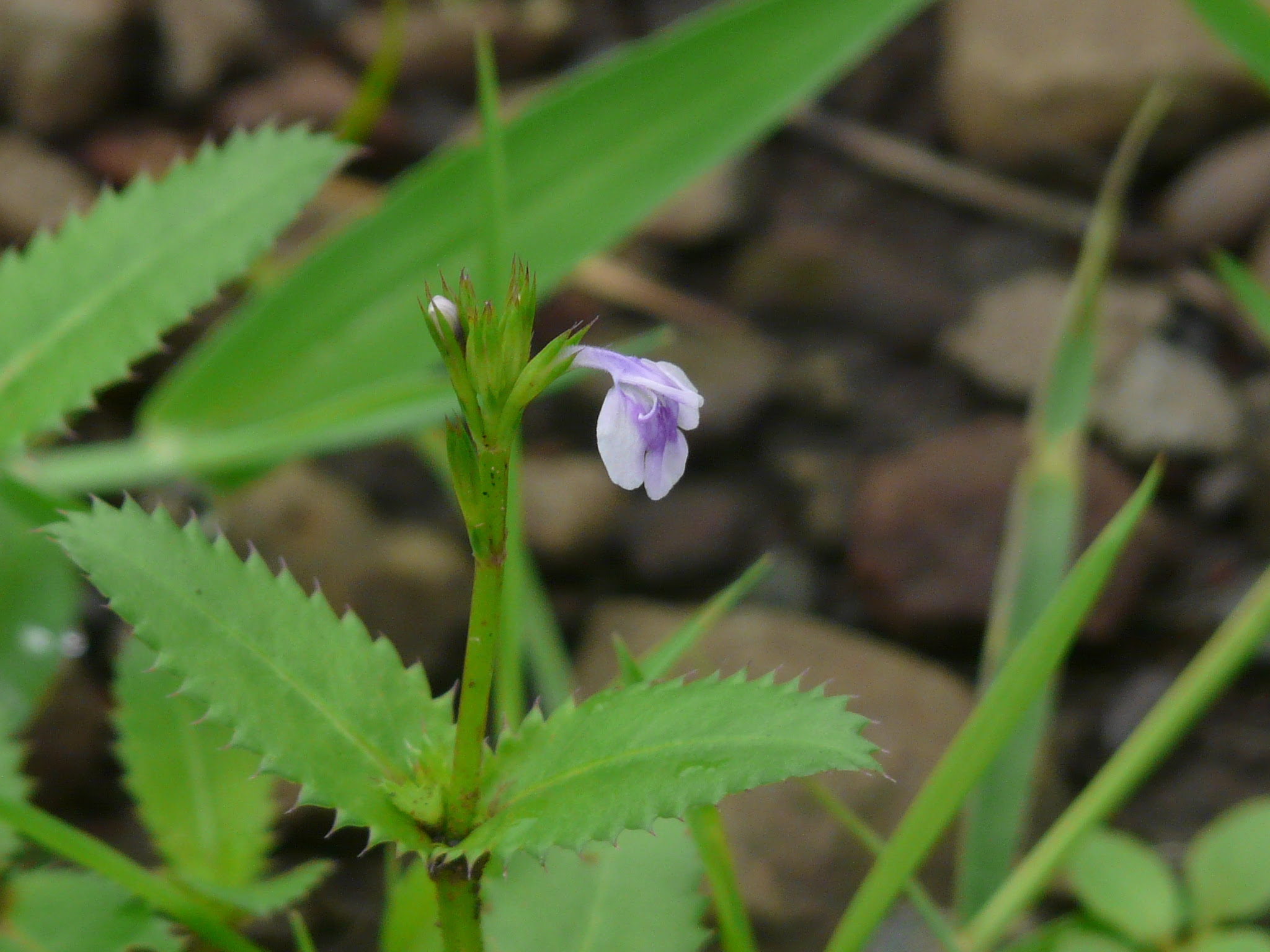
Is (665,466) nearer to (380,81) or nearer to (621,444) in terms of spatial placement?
(621,444)

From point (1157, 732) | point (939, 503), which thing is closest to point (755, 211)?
point (939, 503)

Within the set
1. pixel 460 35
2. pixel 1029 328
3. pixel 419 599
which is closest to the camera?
pixel 419 599

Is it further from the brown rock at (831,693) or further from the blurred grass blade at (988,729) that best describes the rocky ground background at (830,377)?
the blurred grass blade at (988,729)

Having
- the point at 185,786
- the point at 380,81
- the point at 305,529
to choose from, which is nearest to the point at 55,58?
the point at 380,81

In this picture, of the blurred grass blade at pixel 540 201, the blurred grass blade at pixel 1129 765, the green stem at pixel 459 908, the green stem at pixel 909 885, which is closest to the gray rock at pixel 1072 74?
the blurred grass blade at pixel 540 201

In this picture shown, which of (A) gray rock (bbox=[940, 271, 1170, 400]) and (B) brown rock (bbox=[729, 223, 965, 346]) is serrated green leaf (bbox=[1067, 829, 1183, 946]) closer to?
(A) gray rock (bbox=[940, 271, 1170, 400])

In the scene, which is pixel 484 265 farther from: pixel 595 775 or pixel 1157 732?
pixel 1157 732
